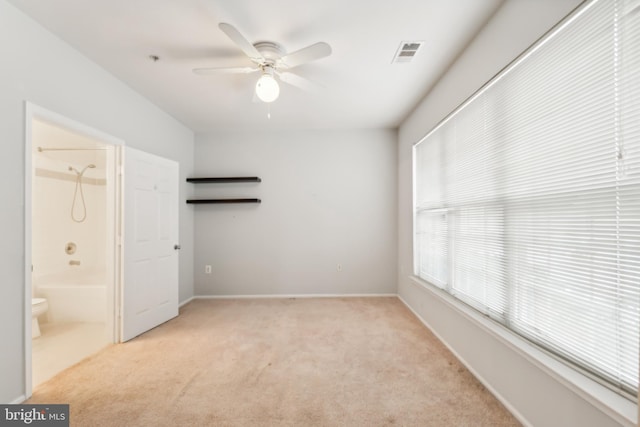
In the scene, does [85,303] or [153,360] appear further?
[85,303]

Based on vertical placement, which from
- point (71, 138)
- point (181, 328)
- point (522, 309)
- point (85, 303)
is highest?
point (71, 138)

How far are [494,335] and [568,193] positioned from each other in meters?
1.03

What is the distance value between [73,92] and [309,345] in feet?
10.2

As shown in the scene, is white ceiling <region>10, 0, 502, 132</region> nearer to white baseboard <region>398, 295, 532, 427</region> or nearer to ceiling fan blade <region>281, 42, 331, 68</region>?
ceiling fan blade <region>281, 42, 331, 68</region>

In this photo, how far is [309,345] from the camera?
8.99 feet

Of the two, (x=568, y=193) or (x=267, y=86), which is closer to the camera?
(x=568, y=193)

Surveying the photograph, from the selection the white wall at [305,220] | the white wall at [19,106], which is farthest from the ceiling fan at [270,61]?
the white wall at [305,220]

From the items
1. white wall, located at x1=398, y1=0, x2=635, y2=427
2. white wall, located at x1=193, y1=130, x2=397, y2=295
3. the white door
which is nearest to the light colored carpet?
white wall, located at x1=398, y1=0, x2=635, y2=427

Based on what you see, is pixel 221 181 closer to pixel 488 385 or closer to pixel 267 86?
pixel 267 86

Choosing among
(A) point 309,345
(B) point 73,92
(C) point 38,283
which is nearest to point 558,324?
(A) point 309,345

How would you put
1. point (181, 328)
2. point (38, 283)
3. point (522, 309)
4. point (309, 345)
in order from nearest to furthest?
1. point (522, 309)
2. point (309, 345)
3. point (181, 328)
4. point (38, 283)

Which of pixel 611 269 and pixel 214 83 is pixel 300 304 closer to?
pixel 214 83

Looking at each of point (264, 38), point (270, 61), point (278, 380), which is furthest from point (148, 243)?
point (264, 38)

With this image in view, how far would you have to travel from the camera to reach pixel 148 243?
3.18m
